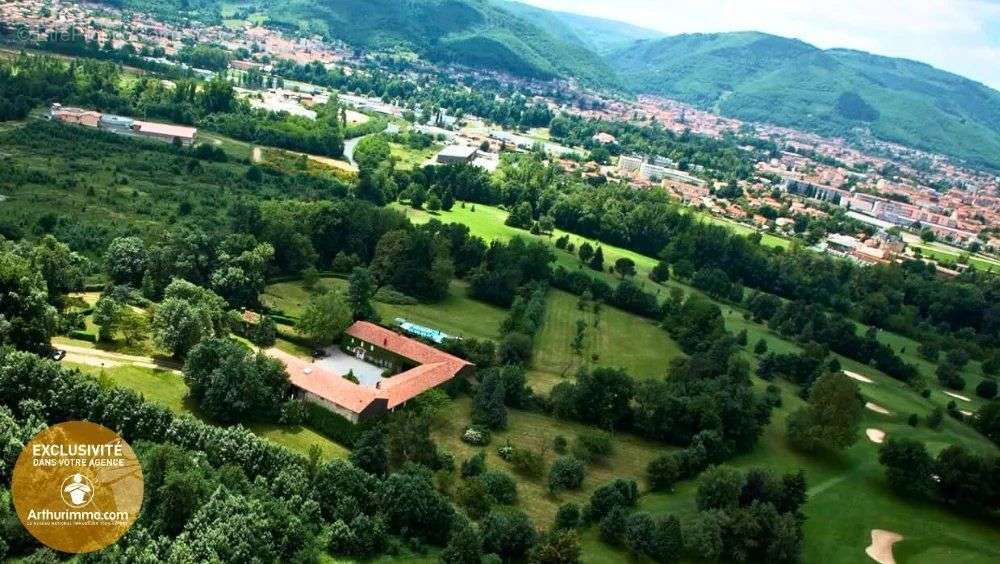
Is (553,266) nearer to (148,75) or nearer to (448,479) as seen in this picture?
(448,479)

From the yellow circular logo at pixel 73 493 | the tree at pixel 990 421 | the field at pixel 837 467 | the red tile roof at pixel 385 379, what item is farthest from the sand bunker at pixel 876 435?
the yellow circular logo at pixel 73 493

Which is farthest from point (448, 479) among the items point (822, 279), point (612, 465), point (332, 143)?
point (332, 143)

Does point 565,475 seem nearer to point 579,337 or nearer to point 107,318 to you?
point 579,337

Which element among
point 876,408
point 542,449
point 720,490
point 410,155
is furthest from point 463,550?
point 410,155

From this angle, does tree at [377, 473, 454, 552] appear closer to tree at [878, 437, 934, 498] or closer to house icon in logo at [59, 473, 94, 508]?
→ house icon in logo at [59, 473, 94, 508]

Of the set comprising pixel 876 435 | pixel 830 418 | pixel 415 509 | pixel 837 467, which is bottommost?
pixel 837 467

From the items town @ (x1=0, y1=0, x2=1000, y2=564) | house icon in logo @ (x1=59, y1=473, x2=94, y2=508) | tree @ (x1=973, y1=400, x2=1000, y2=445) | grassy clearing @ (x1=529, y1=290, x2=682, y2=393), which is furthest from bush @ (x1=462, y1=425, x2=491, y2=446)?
tree @ (x1=973, y1=400, x2=1000, y2=445)
